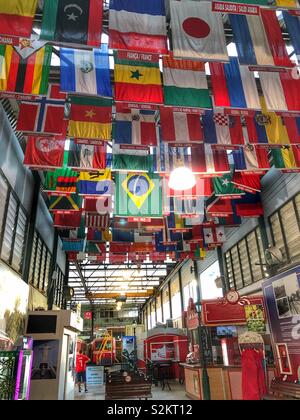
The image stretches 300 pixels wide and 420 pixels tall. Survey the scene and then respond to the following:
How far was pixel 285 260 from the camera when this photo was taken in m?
10.3

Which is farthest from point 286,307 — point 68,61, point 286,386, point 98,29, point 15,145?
point 15,145

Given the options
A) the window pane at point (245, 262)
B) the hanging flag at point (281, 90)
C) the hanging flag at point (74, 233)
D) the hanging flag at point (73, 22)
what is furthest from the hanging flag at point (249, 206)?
the hanging flag at point (73, 22)

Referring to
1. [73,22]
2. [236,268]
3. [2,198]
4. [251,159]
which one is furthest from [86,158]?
[236,268]

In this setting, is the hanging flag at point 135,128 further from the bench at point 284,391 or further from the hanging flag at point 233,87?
the bench at point 284,391

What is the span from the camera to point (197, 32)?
5.46 metres

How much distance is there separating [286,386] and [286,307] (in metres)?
1.37

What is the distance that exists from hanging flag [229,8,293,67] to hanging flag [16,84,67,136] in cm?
387

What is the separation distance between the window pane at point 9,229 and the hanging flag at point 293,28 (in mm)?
8019

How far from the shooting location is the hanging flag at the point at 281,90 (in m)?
6.24

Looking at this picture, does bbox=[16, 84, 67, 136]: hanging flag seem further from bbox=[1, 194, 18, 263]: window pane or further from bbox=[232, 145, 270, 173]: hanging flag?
bbox=[232, 145, 270, 173]: hanging flag

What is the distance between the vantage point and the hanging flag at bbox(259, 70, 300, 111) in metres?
6.24

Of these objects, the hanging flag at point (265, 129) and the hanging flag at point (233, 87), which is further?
the hanging flag at point (265, 129)

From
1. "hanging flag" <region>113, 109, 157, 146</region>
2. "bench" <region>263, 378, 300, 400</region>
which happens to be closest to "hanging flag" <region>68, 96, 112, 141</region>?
"hanging flag" <region>113, 109, 157, 146</region>

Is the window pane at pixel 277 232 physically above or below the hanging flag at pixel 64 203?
below
